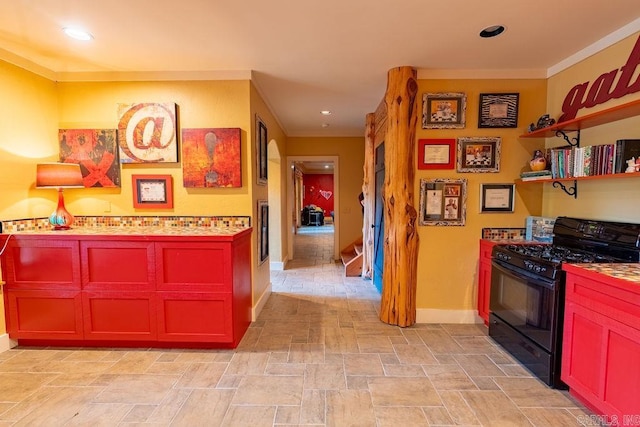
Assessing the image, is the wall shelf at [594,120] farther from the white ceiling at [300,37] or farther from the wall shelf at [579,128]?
the white ceiling at [300,37]

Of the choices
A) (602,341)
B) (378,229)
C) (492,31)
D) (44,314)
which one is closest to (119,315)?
(44,314)

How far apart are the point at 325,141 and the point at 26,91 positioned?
14.0ft

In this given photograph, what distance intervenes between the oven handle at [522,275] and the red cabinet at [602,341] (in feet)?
0.36

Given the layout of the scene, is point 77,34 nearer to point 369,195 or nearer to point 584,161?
point 369,195

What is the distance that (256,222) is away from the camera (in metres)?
3.25

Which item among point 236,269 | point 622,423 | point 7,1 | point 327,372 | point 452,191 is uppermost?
point 7,1

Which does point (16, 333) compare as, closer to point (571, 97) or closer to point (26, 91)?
point (26, 91)

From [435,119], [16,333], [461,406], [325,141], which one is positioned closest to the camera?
[461,406]

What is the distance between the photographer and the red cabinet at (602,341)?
153cm

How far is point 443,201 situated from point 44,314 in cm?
378

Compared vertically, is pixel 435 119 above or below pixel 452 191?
above

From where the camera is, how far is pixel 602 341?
5.53ft

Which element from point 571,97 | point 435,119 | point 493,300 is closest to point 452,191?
point 435,119

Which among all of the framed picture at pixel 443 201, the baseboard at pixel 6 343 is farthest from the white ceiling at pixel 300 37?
the baseboard at pixel 6 343
